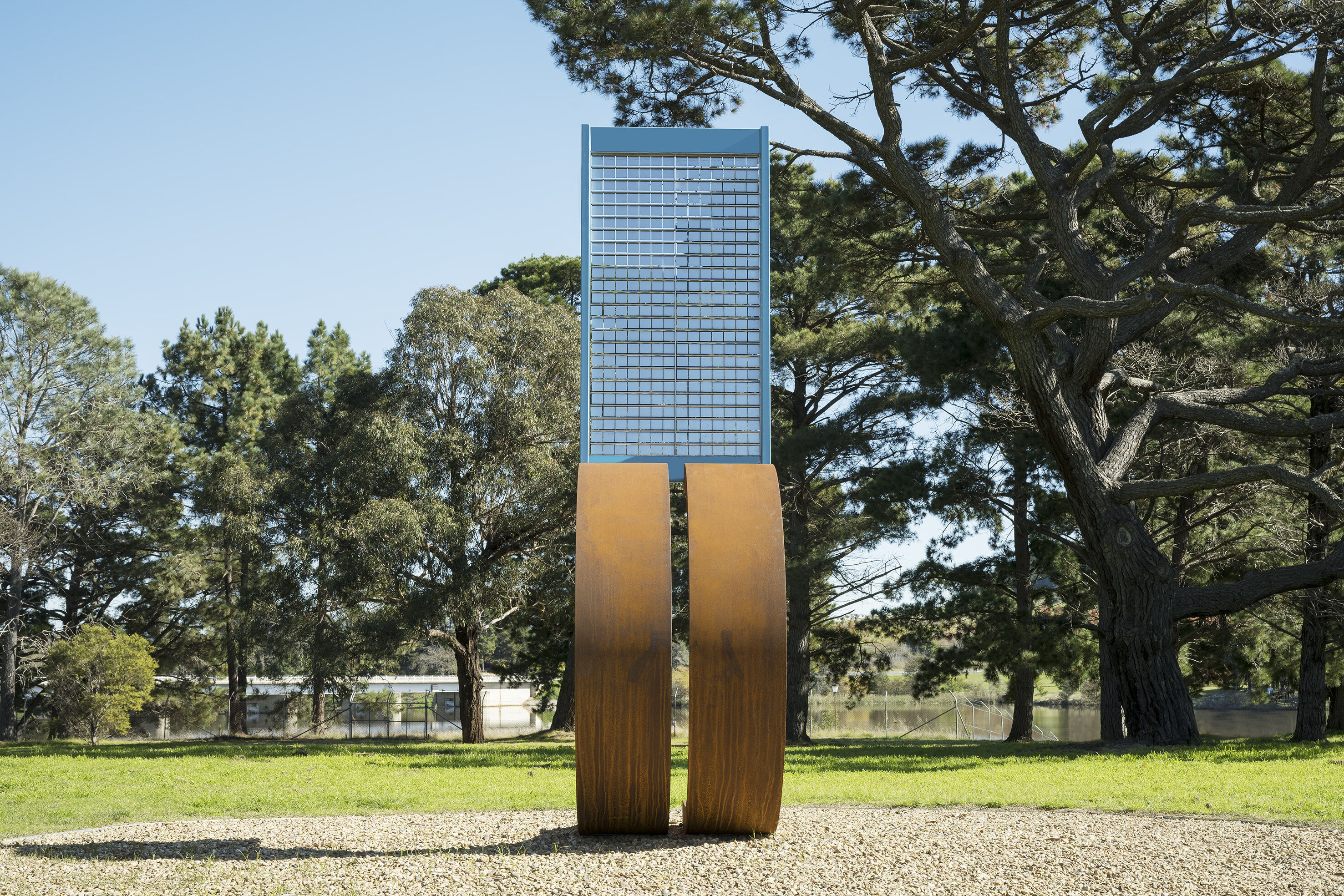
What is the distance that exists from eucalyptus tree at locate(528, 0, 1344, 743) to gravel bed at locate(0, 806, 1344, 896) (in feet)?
24.9

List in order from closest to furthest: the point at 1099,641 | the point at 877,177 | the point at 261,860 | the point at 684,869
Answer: the point at 684,869, the point at 261,860, the point at 877,177, the point at 1099,641

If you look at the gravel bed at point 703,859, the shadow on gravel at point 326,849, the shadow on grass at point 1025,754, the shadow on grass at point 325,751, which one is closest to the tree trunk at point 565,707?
the shadow on grass at point 325,751

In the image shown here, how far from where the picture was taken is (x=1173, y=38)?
1424 cm

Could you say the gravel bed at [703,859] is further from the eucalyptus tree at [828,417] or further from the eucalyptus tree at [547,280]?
the eucalyptus tree at [547,280]

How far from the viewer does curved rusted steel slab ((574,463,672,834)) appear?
215 inches

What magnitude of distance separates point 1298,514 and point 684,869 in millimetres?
16757

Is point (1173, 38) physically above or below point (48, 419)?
above

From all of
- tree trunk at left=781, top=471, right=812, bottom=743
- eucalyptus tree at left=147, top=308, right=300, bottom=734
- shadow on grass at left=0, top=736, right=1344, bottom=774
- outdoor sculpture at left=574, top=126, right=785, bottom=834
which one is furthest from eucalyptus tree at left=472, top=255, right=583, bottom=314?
outdoor sculpture at left=574, top=126, right=785, bottom=834

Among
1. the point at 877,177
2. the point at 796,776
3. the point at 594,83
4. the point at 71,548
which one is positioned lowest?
the point at 796,776

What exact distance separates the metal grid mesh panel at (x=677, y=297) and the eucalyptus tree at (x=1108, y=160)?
492 cm

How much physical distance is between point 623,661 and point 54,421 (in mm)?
25303

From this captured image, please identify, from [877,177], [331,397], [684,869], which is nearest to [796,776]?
[684,869]

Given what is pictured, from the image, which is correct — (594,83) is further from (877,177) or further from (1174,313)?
(1174,313)

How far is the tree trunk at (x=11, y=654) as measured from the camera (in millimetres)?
23469
